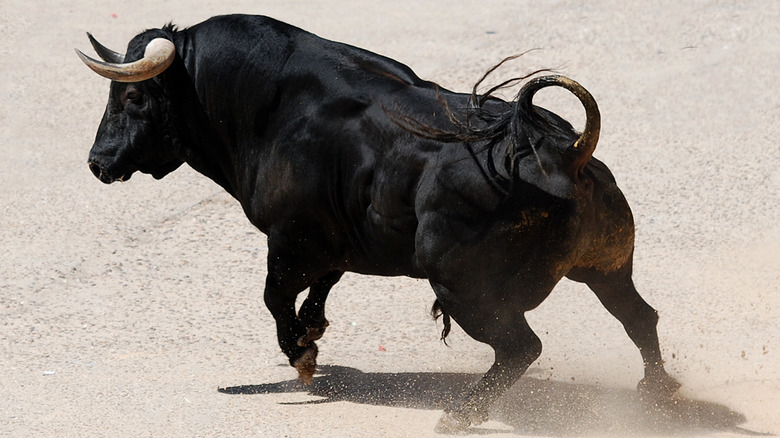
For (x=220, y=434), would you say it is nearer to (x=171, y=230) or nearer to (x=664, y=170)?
(x=171, y=230)

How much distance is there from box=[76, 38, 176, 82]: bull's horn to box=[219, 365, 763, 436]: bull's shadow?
5.37 ft

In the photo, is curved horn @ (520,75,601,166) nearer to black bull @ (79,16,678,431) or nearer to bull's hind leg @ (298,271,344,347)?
black bull @ (79,16,678,431)

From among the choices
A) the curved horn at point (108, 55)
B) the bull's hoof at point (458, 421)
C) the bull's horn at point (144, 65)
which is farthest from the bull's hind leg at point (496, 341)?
the curved horn at point (108, 55)

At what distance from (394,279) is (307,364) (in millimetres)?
1732

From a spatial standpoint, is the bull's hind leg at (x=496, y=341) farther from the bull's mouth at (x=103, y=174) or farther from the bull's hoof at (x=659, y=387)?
the bull's mouth at (x=103, y=174)

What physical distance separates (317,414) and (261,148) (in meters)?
1.31

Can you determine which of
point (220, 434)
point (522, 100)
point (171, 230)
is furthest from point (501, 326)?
point (171, 230)

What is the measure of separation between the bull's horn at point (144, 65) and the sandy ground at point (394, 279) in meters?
1.59

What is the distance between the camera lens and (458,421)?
5.22 metres

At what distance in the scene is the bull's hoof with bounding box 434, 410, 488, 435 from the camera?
17.1 feet

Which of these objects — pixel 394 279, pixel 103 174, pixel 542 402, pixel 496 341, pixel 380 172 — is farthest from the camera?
pixel 394 279

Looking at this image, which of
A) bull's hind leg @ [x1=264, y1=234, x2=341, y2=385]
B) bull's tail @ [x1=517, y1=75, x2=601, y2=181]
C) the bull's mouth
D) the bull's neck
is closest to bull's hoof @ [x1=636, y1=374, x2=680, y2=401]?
bull's tail @ [x1=517, y1=75, x2=601, y2=181]

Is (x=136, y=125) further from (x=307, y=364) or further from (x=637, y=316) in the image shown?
(x=637, y=316)

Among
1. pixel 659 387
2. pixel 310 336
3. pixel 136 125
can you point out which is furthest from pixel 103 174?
pixel 659 387
